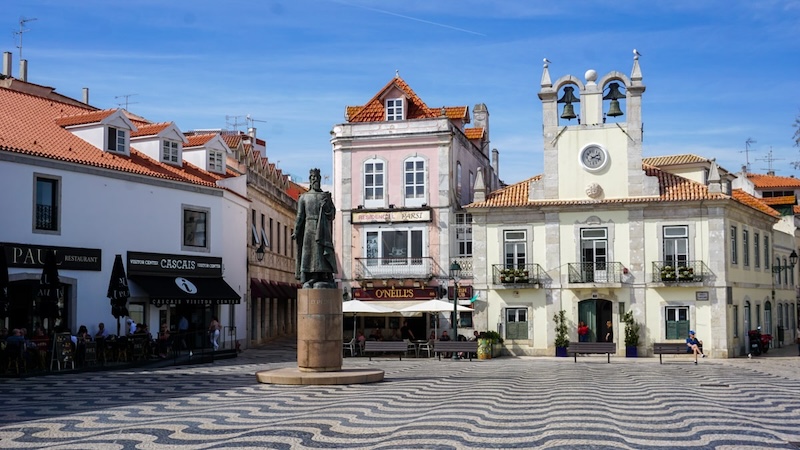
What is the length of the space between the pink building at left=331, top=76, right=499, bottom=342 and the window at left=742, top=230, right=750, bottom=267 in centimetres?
1156

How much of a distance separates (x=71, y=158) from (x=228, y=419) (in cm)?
2128

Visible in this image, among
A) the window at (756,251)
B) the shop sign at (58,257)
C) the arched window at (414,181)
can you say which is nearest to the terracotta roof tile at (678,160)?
the window at (756,251)

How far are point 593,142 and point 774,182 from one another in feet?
123

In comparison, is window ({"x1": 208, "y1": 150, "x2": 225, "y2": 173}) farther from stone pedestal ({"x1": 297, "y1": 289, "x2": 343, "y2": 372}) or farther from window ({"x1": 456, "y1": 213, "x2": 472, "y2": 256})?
stone pedestal ({"x1": 297, "y1": 289, "x2": 343, "y2": 372})

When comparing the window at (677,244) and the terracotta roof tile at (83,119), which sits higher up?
the terracotta roof tile at (83,119)

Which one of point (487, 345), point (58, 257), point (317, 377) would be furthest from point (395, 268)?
point (317, 377)

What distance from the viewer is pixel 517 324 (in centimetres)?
4012

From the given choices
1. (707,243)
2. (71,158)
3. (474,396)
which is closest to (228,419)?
(474,396)

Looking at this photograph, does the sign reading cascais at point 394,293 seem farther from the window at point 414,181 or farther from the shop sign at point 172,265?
the shop sign at point 172,265

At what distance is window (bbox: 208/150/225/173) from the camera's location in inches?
1727

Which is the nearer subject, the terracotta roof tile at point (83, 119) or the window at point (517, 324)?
the terracotta roof tile at point (83, 119)

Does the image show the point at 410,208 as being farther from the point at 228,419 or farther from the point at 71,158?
the point at 228,419

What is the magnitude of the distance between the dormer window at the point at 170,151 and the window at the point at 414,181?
1029 cm

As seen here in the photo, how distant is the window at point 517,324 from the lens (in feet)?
131
